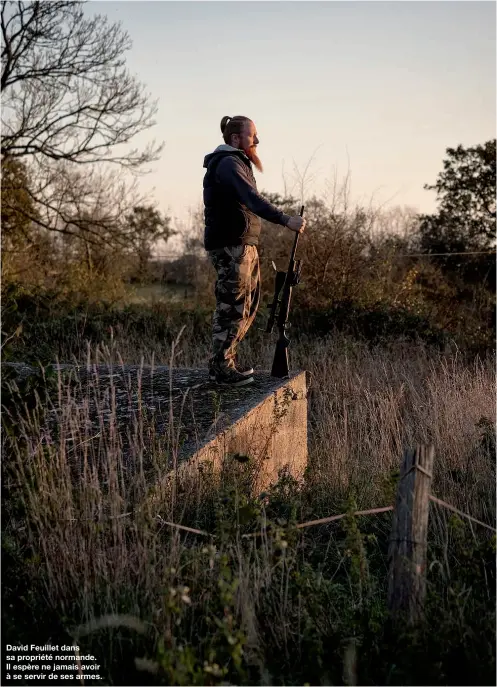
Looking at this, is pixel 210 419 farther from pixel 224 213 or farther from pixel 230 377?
pixel 224 213

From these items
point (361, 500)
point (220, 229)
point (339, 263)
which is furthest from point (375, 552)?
point (339, 263)

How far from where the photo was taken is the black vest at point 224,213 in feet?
18.7

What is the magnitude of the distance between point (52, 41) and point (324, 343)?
361 inches

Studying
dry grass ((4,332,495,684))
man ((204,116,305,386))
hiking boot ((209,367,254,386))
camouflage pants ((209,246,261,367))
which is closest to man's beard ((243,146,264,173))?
man ((204,116,305,386))

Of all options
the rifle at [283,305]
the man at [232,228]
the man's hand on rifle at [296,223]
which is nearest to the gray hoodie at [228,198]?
the man at [232,228]

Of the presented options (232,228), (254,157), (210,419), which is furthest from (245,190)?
(210,419)

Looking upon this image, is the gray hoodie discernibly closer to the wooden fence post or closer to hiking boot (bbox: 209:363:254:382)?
hiking boot (bbox: 209:363:254:382)

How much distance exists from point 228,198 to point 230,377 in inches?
53.4

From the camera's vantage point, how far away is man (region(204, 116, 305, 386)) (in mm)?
5605

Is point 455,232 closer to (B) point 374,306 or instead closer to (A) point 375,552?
(B) point 374,306

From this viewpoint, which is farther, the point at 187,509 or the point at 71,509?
the point at 187,509

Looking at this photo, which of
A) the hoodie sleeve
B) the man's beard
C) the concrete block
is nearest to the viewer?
the concrete block

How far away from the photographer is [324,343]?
1138 centimetres

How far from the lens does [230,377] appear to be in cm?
599
